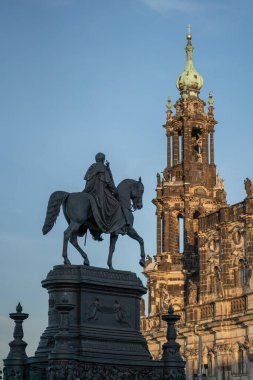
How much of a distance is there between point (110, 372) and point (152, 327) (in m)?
51.8

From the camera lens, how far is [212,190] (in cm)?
7919

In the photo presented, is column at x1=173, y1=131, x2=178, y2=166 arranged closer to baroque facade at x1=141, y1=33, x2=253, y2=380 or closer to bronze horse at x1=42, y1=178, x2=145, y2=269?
baroque facade at x1=141, y1=33, x2=253, y2=380

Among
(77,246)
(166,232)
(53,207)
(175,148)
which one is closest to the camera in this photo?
(77,246)

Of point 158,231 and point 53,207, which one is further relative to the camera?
point 158,231

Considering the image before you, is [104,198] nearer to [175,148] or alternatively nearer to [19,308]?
[19,308]

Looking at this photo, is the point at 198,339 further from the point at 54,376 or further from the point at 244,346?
the point at 54,376

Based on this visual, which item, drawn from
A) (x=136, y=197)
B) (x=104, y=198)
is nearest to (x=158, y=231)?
(x=136, y=197)

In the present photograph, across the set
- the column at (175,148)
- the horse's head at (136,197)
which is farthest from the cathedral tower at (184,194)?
Answer: the horse's head at (136,197)

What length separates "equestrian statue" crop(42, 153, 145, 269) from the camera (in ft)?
83.6

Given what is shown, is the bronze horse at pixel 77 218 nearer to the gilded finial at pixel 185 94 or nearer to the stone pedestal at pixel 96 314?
the stone pedestal at pixel 96 314

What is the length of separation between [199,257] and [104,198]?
147 ft

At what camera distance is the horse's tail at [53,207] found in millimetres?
25594

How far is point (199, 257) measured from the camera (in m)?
70.1

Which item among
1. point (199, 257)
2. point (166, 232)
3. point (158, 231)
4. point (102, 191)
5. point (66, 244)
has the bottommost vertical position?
point (66, 244)
